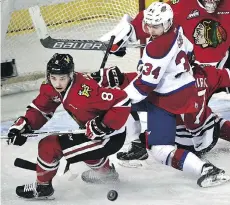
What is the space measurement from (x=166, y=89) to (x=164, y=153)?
0.25 m

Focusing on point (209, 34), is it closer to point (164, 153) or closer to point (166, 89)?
point (166, 89)

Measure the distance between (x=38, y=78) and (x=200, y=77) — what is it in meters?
1.43

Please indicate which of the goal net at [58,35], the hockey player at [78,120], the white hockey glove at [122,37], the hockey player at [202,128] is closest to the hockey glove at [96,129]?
the hockey player at [78,120]

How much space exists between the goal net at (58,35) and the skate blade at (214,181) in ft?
4.78

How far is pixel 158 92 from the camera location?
2.64 meters

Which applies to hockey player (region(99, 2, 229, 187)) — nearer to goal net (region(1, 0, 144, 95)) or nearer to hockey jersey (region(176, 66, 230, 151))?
hockey jersey (region(176, 66, 230, 151))

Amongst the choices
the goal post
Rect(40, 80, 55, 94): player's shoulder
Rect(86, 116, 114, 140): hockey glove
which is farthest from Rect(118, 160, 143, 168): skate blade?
the goal post

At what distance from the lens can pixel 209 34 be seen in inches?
126

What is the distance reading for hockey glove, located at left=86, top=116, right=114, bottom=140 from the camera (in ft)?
8.00

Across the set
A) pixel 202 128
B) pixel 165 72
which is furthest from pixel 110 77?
pixel 202 128

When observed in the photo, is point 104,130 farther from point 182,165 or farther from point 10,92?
point 10,92

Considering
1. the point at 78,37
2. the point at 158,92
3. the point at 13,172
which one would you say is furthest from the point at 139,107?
the point at 78,37

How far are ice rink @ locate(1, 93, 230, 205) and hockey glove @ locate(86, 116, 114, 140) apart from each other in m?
0.24

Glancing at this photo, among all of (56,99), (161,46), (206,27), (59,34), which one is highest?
(161,46)
